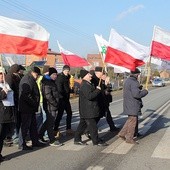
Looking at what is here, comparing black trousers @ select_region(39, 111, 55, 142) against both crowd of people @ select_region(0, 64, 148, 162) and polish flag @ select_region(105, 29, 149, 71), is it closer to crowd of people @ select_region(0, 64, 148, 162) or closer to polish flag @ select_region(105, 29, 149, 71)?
crowd of people @ select_region(0, 64, 148, 162)

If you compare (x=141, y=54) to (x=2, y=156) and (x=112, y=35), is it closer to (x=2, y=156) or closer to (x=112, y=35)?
(x=112, y=35)

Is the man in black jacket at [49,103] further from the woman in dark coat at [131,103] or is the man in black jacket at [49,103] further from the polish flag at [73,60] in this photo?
the polish flag at [73,60]

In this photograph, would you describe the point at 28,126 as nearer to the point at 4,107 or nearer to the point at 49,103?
the point at 49,103

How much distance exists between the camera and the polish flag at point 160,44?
1023 centimetres

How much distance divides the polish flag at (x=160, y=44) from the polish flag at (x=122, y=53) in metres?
0.65

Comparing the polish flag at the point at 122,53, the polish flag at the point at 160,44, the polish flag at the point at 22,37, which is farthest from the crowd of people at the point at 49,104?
the polish flag at the point at 160,44

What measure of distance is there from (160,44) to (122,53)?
1329 millimetres

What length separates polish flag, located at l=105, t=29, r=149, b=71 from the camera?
9.57m

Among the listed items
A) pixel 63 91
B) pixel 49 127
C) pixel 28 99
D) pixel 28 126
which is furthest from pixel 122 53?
pixel 28 126

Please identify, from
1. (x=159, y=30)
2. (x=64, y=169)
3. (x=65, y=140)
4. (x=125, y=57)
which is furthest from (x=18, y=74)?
(x=159, y=30)

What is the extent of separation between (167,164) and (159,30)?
4.52m

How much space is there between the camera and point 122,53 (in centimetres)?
957

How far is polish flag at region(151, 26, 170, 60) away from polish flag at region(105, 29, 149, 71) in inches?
25.5

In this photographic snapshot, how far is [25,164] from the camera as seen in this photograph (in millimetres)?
6844
